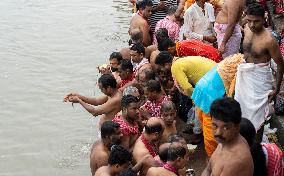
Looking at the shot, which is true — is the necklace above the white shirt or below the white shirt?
below

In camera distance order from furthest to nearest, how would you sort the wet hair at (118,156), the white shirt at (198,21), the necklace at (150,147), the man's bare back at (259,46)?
the white shirt at (198,21) → the necklace at (150,147) → the man's bare back at (259,46) → the wet hair at (118,156)

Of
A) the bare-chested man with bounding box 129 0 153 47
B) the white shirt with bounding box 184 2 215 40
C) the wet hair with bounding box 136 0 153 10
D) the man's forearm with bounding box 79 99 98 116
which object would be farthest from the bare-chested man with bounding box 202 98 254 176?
the wet hair with bounding box 136 0 153 10

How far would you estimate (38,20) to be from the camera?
55.6ft

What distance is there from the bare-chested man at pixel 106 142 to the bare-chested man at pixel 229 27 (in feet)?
7.89

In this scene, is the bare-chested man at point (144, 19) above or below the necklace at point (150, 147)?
above

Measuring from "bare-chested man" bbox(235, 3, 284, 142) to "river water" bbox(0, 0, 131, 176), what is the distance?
353 centimetres

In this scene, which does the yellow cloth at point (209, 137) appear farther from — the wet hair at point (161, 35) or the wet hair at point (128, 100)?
the wet hair at point (161, 35)

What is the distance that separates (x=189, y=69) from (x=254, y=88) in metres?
1.06

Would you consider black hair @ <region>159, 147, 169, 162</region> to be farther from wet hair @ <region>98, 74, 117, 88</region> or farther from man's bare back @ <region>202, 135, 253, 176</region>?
wet hair @ <region>98, 74, 117, 88</region>

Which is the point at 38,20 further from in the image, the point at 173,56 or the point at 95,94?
the point at 173,56

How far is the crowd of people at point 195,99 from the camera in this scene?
161 inches

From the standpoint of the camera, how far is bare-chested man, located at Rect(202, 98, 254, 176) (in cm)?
379

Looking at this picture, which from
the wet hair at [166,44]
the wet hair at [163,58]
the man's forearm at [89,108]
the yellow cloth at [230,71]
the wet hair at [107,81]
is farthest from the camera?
the wet hair at [166,44]

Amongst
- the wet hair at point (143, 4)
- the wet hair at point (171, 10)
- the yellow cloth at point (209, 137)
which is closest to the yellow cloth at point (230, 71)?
the yellow cloth at point (209, 137)
